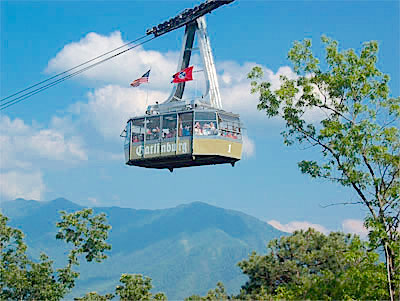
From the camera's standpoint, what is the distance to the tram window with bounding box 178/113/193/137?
2617 cm

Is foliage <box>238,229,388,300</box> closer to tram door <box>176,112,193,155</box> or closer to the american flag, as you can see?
tram door <box>176,112,193,155</box>

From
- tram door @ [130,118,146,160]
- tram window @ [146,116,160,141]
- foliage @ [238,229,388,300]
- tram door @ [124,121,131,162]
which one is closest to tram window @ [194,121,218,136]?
tram window @ [146,116,160,141]

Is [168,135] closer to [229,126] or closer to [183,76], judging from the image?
[229,126]

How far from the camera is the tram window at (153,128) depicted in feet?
89.0

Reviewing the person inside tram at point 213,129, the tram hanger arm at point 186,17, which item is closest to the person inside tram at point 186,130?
the person inside tram at point 213,129

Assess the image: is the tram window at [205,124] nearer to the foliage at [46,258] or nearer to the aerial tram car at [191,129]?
the aerial tram car at [191,129]

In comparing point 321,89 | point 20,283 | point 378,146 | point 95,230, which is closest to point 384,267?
point 378,146

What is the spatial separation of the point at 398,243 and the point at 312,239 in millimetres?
31015

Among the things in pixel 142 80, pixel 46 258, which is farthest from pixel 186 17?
pixel 46 258

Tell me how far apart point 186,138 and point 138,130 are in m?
2.86

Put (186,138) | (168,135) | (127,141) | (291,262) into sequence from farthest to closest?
(291,262) < (127,141) < (168,135) < (186,138)

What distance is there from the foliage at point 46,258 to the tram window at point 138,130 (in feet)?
57.0

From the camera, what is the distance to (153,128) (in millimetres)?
27359

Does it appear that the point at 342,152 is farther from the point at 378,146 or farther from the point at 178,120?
the point at 178,120
